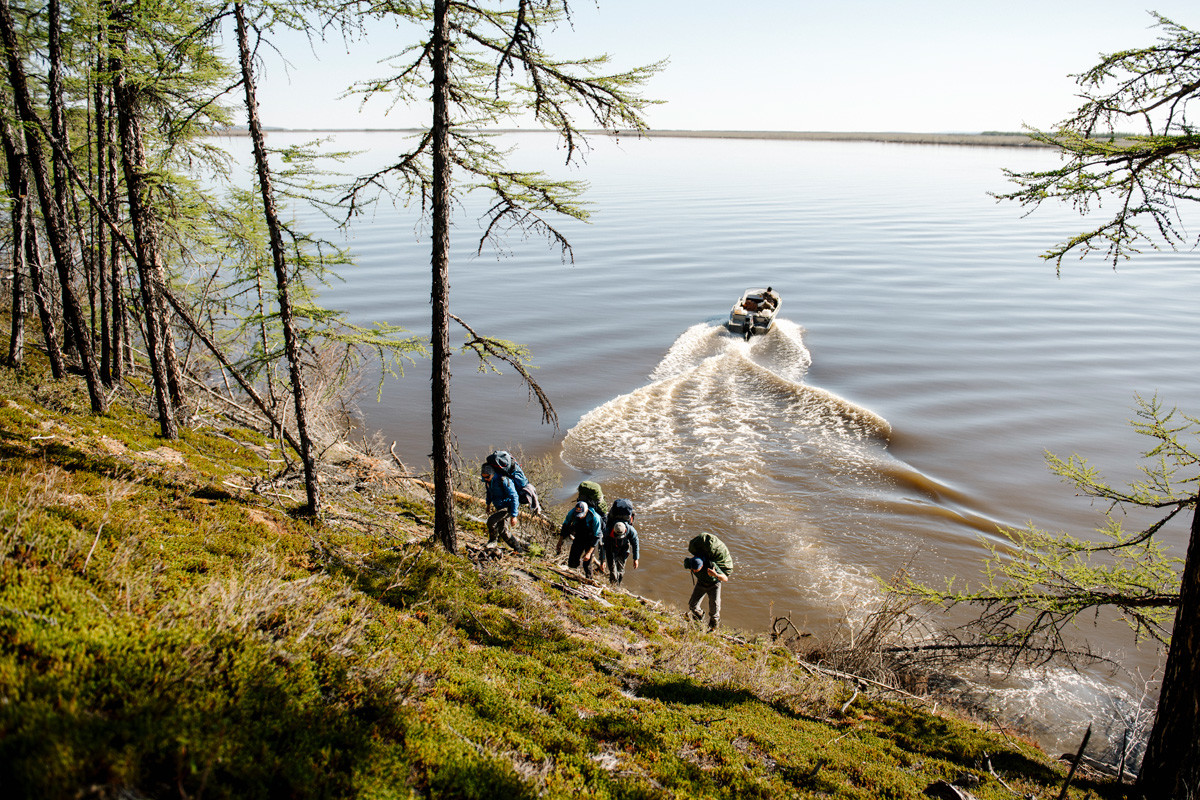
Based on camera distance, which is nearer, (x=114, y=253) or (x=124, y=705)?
(x=124, y=705)

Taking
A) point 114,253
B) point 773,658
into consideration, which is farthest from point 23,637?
point 114,253

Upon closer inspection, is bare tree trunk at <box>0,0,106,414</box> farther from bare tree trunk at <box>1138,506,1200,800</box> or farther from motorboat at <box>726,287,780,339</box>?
motorboat at <box>726,287,780,339</box>

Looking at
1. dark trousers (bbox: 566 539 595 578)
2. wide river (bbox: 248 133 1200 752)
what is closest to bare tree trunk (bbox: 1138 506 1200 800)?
wide river (bbox: 248 133 1200 752)

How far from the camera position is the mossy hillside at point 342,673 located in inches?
134

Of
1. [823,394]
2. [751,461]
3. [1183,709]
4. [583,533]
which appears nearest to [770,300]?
[823,394]

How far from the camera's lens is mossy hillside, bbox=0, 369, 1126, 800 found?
11.2 ft

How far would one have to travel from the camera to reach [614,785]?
4.84m

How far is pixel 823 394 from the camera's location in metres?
23.7

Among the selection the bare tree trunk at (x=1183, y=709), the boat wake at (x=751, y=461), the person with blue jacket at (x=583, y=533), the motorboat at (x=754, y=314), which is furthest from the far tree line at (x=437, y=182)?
the motorboat at (x=754, y=314)

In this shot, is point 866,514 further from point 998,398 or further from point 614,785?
point 614,785

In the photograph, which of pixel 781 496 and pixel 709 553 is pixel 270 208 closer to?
pixel 709 553

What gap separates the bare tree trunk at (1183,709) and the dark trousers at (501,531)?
30.9 ft

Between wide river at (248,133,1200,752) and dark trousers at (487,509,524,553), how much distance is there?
3866 millimetres

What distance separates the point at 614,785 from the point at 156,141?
44.9 feet
